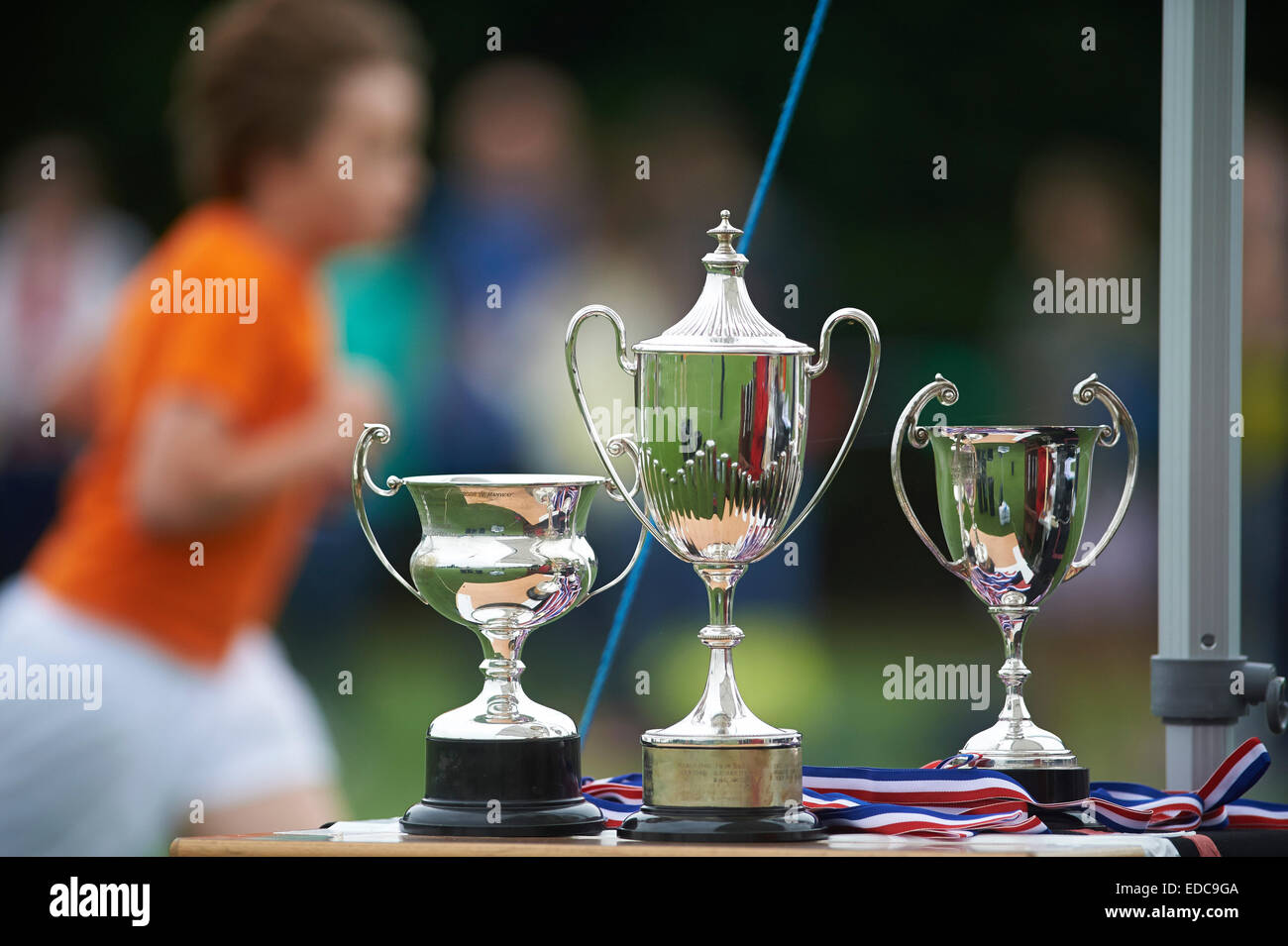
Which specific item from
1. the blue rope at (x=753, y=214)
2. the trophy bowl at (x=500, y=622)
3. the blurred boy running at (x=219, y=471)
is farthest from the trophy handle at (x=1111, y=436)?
the blurred boy running at (x=219, y=471)

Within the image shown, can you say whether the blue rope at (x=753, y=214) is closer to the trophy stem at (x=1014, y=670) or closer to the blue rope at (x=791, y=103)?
the blue rope at (x=791, y=103)

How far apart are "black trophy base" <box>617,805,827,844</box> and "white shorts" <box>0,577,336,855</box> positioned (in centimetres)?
120

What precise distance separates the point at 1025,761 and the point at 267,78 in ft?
4.97

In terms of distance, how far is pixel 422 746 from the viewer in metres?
2.14

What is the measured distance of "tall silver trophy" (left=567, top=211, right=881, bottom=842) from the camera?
1.04 metres

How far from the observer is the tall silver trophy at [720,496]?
1038mm

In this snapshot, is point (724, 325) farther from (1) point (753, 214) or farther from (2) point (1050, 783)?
(1) point (753, 214)

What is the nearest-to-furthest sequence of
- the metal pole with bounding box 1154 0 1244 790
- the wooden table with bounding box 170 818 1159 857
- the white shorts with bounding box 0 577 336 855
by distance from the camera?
the wooden table with bounding box 170 818 1159 857, the metal pole with bounding box 1154 0 1244 790, the white shorts with bounding box 0 577 336 855

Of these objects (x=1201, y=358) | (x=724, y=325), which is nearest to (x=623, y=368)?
(x=724, y=325)

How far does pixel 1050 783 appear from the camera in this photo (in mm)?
1147

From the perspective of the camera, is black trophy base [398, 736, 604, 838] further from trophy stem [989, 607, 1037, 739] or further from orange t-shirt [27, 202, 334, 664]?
orange t-shirt [27, 202, 334, 664]

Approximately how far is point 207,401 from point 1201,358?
1.25m

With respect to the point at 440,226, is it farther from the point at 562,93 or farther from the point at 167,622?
the point at 167,622

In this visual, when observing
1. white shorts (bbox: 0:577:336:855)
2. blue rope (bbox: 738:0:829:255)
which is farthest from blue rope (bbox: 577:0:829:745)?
white shorts (bbox: 0:577:336:855)
